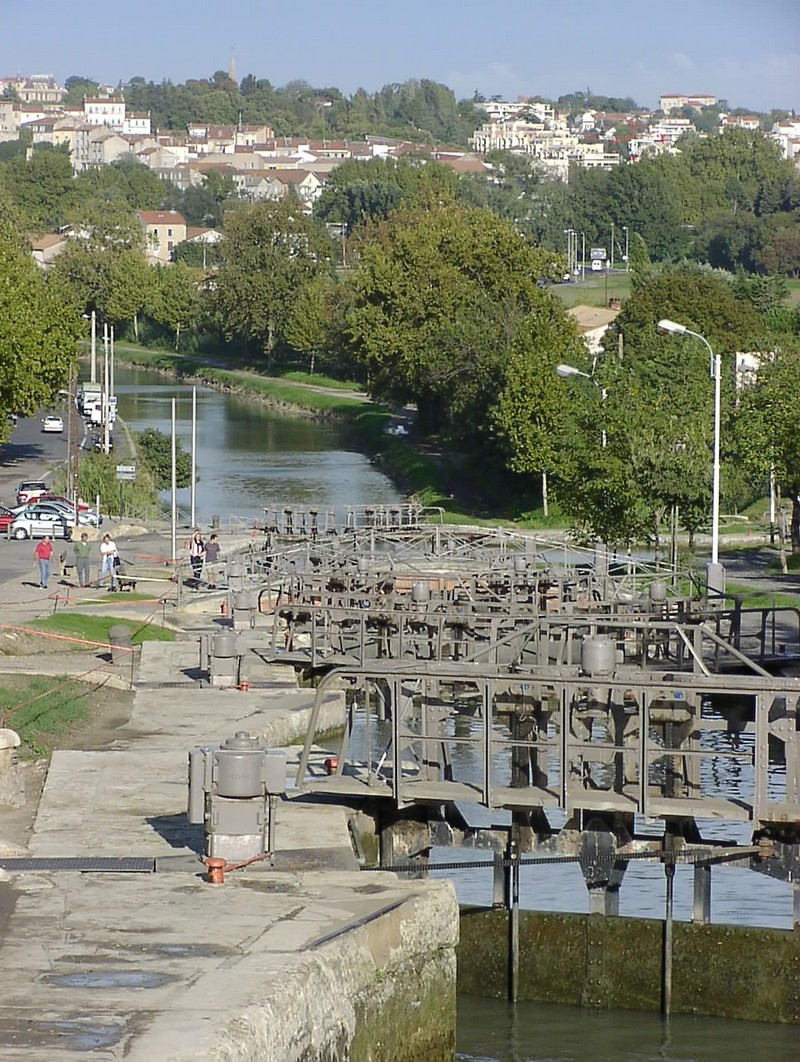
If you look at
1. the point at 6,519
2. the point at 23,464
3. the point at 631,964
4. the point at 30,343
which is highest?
→ the point at 30,343

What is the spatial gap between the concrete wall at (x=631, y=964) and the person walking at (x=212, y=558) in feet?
79.0

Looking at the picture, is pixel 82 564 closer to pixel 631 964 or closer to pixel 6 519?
pixel 6 519

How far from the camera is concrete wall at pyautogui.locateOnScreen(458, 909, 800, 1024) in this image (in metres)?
19.3

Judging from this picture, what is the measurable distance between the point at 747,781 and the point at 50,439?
216 ft

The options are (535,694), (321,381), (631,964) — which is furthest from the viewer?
(321,381)

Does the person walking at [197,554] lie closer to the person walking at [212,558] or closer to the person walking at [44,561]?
the person walking at [212,558]

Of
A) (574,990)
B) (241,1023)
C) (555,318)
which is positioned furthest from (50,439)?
(241,1023)

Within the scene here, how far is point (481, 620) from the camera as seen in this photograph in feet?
107

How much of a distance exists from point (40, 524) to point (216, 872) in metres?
39.7

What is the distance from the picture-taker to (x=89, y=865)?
17984 mm

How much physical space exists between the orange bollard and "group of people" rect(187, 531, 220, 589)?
1077 inches

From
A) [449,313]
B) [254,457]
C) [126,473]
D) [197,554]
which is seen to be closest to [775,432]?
[197,554]

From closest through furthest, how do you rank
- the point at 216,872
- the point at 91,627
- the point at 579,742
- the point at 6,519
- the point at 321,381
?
the point at 216,872 → the point at 579,742 → the point at 91,627 → the point at 6,519 → the point at 321,381

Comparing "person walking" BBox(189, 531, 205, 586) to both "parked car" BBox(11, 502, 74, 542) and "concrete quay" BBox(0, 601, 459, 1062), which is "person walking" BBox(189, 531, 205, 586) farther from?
"concrete quay" BBox(0, 601, 459, 1062)
